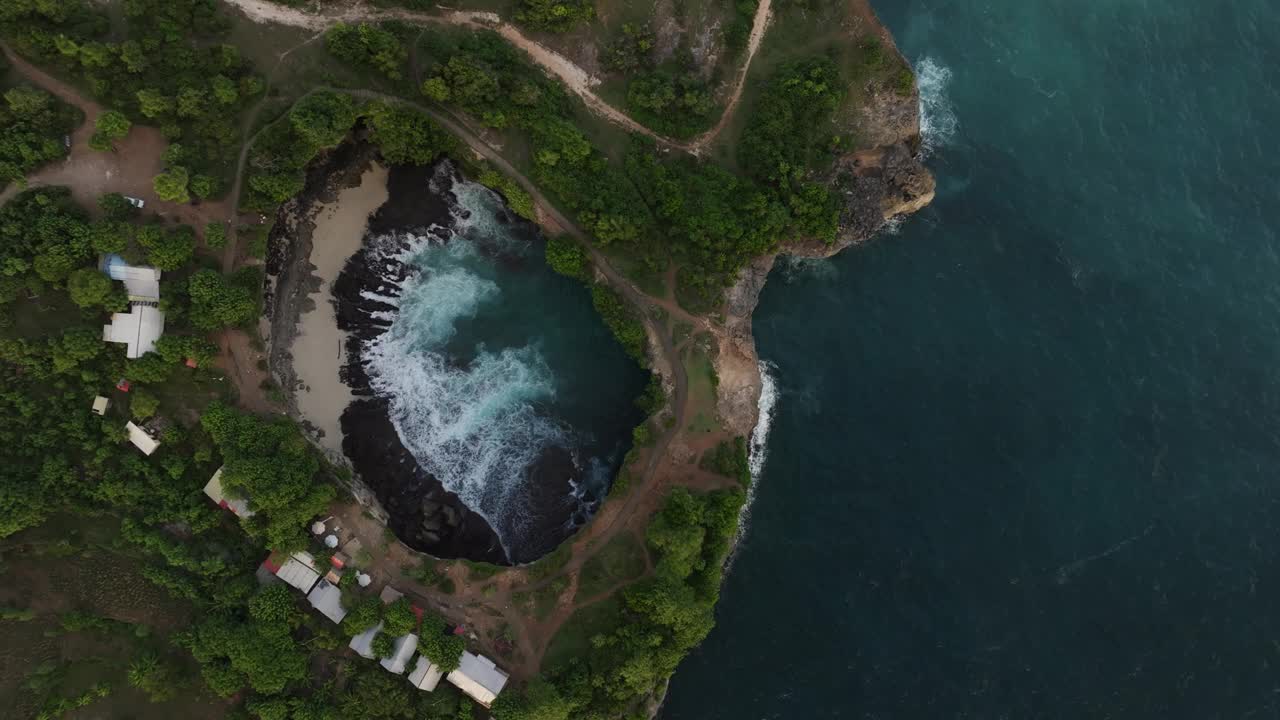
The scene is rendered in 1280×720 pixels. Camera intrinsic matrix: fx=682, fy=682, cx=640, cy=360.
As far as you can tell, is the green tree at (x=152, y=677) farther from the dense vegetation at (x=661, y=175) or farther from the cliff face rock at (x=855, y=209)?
the cliff face rock at (x=855, y=209)

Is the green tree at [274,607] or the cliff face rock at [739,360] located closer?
the green tree at [274,607]

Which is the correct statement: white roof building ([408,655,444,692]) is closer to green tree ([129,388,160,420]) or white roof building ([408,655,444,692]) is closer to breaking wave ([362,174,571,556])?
breaking wave ([362,174,571,556])

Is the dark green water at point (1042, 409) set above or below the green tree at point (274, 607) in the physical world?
above

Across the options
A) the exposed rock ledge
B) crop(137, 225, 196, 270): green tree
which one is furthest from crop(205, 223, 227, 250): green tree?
the exposed rock ledge

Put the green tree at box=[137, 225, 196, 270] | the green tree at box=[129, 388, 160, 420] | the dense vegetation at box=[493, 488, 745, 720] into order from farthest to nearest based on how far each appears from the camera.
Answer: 1. the green tree at box=[137, 225, 196, 270]
2. the green tree at box=[129, 388, 160, 420]
3. the dense vegetation at box=[493, 488, 745, 720]

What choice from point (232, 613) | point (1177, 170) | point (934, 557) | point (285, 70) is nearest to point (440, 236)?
point (285, 70)

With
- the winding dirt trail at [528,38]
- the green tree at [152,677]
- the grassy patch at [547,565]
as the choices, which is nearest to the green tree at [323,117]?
the winding dirt trail at [528,38]
